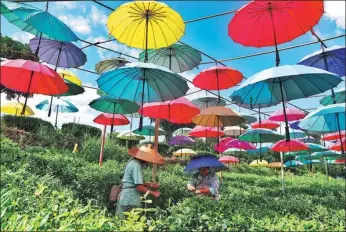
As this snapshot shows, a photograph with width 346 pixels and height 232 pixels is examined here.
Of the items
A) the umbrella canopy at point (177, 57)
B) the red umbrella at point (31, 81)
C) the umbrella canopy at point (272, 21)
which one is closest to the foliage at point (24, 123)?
the umbrella canopy at point (177, 57)

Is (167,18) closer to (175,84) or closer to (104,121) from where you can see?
(175,84)

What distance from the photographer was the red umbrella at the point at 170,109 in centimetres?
768

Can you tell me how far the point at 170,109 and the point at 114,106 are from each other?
1.71 metres

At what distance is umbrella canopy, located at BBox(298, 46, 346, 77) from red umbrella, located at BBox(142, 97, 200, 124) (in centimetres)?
293

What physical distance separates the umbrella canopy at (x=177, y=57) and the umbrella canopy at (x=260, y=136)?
3590 millimetres

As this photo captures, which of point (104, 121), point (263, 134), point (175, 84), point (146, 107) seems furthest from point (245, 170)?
point (175, 84)

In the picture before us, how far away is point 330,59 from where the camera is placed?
6.69m

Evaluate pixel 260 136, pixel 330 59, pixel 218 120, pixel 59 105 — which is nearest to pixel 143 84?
pixel 218 120

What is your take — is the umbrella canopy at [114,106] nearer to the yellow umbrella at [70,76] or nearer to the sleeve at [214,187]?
the yellow umbrella at [70,76]

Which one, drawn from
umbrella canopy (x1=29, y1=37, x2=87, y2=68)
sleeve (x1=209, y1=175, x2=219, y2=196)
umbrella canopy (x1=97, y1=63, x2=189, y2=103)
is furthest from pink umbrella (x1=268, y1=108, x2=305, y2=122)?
umbrella canopy (x1=29, y1=37, x2=87, y2=68)

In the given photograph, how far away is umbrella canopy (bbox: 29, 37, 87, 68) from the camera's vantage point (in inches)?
328

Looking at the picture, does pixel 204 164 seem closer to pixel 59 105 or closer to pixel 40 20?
pixel 40 20

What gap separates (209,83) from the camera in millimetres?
8820

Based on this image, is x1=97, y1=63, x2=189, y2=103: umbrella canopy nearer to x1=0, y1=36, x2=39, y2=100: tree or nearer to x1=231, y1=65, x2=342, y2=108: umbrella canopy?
x1=231, y1=65, x2=342, y2=108: umbrella canopy
